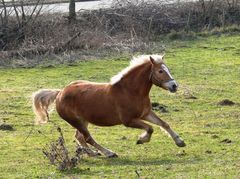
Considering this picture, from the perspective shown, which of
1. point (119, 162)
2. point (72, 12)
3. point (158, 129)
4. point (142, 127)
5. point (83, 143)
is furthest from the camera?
point (72, 12)

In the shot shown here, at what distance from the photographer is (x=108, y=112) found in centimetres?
1327

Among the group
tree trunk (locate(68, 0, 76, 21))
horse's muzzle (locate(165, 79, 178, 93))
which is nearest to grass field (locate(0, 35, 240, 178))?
horse's muzzle (locate(165, 79, 178, 93))

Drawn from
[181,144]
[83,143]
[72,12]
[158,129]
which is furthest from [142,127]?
[72,12]

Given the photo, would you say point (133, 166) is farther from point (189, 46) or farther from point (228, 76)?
point (189, 46)

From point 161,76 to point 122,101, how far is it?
80 cm

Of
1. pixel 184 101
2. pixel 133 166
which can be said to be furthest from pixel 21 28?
pixel 133 166

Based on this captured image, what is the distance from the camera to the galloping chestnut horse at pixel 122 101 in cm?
1301

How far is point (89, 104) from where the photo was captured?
1342cm

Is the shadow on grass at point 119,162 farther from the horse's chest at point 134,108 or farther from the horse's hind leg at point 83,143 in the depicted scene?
the horse's chest at point 134,108

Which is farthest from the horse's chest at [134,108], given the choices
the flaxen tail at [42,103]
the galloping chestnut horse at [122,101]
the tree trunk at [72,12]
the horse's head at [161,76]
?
the tree trunk at [72,12]

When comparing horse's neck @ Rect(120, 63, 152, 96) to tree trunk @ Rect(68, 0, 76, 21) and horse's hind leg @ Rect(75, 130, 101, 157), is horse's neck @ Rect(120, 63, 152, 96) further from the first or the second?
tree trunk @ Rect(68, 0, 76, 21)

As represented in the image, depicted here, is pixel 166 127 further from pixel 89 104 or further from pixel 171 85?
pixel 89 104

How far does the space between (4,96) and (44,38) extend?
753 centimetres

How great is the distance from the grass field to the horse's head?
1.14 m
